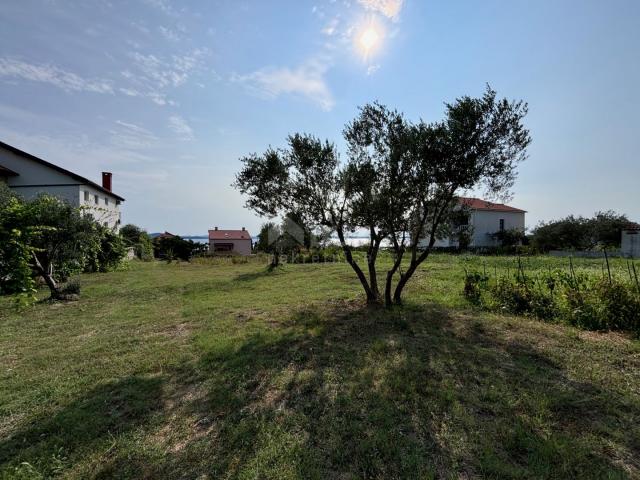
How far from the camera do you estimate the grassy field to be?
2.70m

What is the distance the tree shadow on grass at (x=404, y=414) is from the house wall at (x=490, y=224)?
35173 mm

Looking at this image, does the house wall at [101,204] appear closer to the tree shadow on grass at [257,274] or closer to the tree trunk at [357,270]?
the tree shadow on grass at [257,274]

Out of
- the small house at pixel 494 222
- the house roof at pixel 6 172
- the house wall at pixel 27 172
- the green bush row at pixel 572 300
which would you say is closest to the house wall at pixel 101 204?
the house wall at pixel 27 172

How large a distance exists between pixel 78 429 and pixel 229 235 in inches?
1773

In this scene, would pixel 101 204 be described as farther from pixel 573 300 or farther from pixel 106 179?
pixel 573 300

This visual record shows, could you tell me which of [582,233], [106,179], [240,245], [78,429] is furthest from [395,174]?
[240,245]

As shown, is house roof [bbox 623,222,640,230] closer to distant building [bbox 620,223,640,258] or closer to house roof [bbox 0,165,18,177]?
distant building [bbox 620,223,640,258]

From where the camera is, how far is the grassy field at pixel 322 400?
270cm

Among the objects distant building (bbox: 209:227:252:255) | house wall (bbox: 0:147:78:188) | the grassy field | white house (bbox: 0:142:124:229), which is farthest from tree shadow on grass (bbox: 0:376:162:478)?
distant building (bbox: 209:227:252:255)

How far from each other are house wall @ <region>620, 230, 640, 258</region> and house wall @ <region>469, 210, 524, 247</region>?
11725 millimetres

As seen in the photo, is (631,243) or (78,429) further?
(631,243)

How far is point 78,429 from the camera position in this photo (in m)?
3.22

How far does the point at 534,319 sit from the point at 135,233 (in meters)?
31.5

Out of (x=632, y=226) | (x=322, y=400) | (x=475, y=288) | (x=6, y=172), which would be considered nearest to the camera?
(x=322, y=400)
